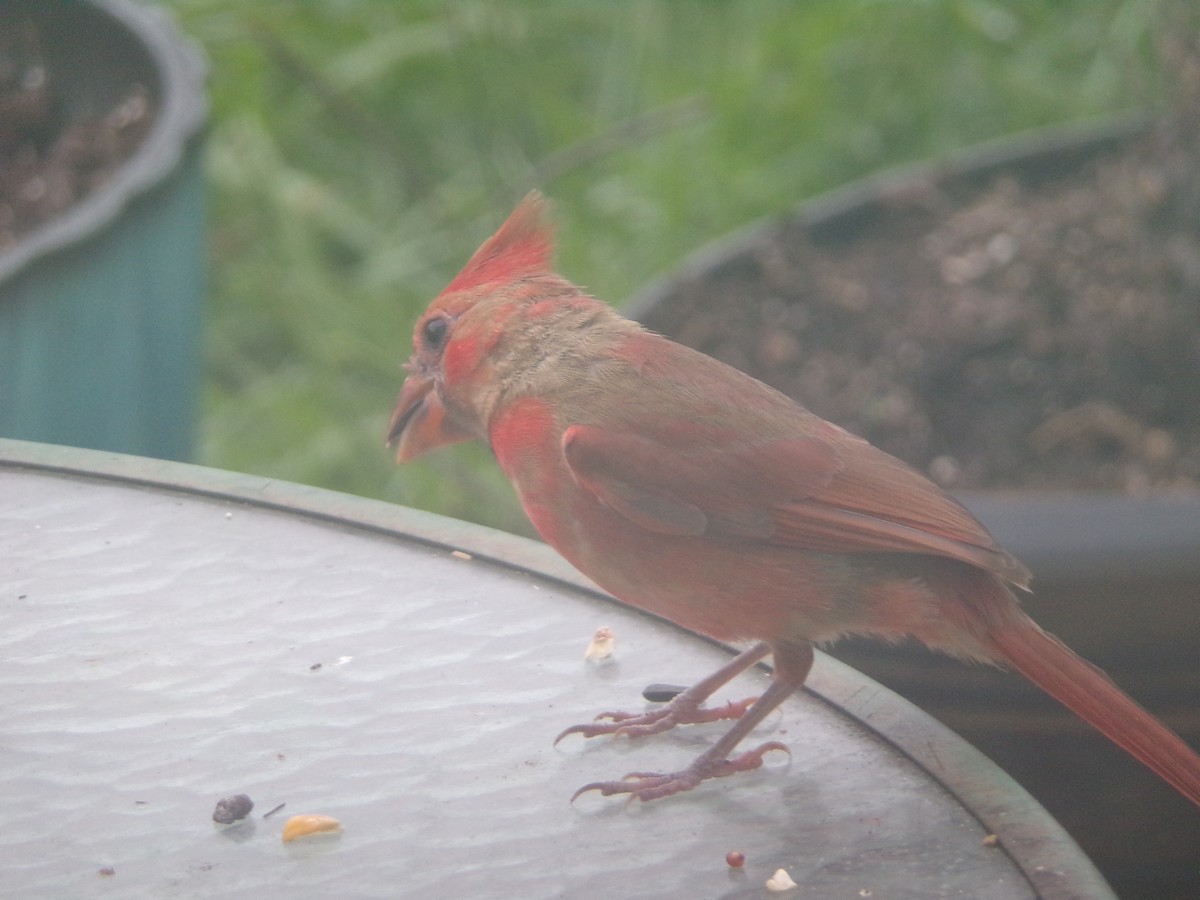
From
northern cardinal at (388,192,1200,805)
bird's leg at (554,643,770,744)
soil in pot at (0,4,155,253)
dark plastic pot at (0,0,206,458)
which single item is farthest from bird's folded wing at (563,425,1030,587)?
soil in pot at (0,4,155,253)

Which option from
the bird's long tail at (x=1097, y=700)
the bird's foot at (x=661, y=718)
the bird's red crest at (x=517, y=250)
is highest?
the bird's red crest at (x=517, y=250)

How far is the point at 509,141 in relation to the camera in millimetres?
5199

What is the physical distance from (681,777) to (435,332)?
2.49ft

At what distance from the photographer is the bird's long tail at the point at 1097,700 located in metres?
1.90

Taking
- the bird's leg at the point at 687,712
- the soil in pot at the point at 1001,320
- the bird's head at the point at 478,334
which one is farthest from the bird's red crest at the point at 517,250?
the soil in pot at the point at 1001,320

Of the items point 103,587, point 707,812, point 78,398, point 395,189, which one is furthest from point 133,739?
point 395,189

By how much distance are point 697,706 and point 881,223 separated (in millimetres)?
2309

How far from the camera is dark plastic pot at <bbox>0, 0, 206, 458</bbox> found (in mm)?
3107

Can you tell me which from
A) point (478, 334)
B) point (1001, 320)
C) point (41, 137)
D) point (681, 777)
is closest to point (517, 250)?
point (478, 334)

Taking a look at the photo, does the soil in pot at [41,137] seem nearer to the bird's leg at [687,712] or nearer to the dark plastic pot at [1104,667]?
the dark plastic pot at [1104,667]

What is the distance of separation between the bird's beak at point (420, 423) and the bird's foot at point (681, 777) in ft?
2.13

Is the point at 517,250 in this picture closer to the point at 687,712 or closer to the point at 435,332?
the point at 435,332

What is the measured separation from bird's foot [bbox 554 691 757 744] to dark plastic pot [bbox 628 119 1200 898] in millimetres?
764

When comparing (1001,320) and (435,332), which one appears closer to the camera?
(435,332)
